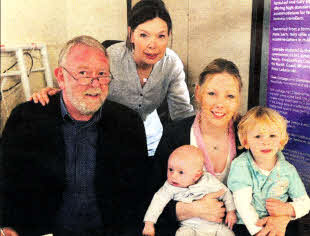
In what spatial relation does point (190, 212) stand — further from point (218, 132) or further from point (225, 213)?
point (218, 132)

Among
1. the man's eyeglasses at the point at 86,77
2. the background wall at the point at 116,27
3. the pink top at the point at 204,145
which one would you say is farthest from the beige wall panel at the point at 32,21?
the pink top at the point at 204,145

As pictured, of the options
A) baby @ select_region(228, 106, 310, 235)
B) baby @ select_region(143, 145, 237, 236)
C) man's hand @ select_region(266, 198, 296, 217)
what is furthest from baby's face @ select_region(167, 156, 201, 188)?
man's hand @ select_region(266, 198, 296, 217)

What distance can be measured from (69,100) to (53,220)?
39cm

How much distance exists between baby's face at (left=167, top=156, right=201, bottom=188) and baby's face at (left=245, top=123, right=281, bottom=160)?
0.17m

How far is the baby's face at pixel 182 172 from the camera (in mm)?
944

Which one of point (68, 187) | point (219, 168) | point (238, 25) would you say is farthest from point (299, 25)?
point (68, 187)

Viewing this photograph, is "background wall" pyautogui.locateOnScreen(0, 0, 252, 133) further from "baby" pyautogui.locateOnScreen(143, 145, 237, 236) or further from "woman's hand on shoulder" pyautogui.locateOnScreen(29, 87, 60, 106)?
"baby" pyautogui.locateOnScreen(143, 145, 237, 236)

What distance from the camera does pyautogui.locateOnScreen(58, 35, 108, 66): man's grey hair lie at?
99 centimetres

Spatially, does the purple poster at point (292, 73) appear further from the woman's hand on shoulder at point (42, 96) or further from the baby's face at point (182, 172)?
the woman's hand on shoulder at point (42, 96)

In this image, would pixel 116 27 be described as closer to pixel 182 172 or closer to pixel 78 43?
pixel 78 43

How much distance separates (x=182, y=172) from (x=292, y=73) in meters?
0.41

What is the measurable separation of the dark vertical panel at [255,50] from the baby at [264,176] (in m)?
0.09

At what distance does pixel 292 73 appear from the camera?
3.02 ft

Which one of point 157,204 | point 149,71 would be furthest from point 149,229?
point 149,71
